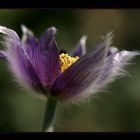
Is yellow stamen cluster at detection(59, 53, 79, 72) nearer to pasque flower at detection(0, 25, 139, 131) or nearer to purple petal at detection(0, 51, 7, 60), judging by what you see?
pasque flower at detection(0, 25, 139, 131)

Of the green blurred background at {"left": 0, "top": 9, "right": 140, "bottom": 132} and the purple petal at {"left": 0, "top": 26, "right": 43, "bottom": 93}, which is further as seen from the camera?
the green blurred background at {"left": 0, "top": 9, "right": 140, "bottom": 132}

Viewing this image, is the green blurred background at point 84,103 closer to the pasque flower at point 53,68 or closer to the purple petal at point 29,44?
the purple petal at point 29,44

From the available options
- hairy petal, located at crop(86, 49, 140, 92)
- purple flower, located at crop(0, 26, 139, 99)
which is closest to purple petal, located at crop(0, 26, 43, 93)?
purple flower, located at crop(0, 26, 139, 99)

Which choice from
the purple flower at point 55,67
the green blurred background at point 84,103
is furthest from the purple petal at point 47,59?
the green blurred background at point 84,103
